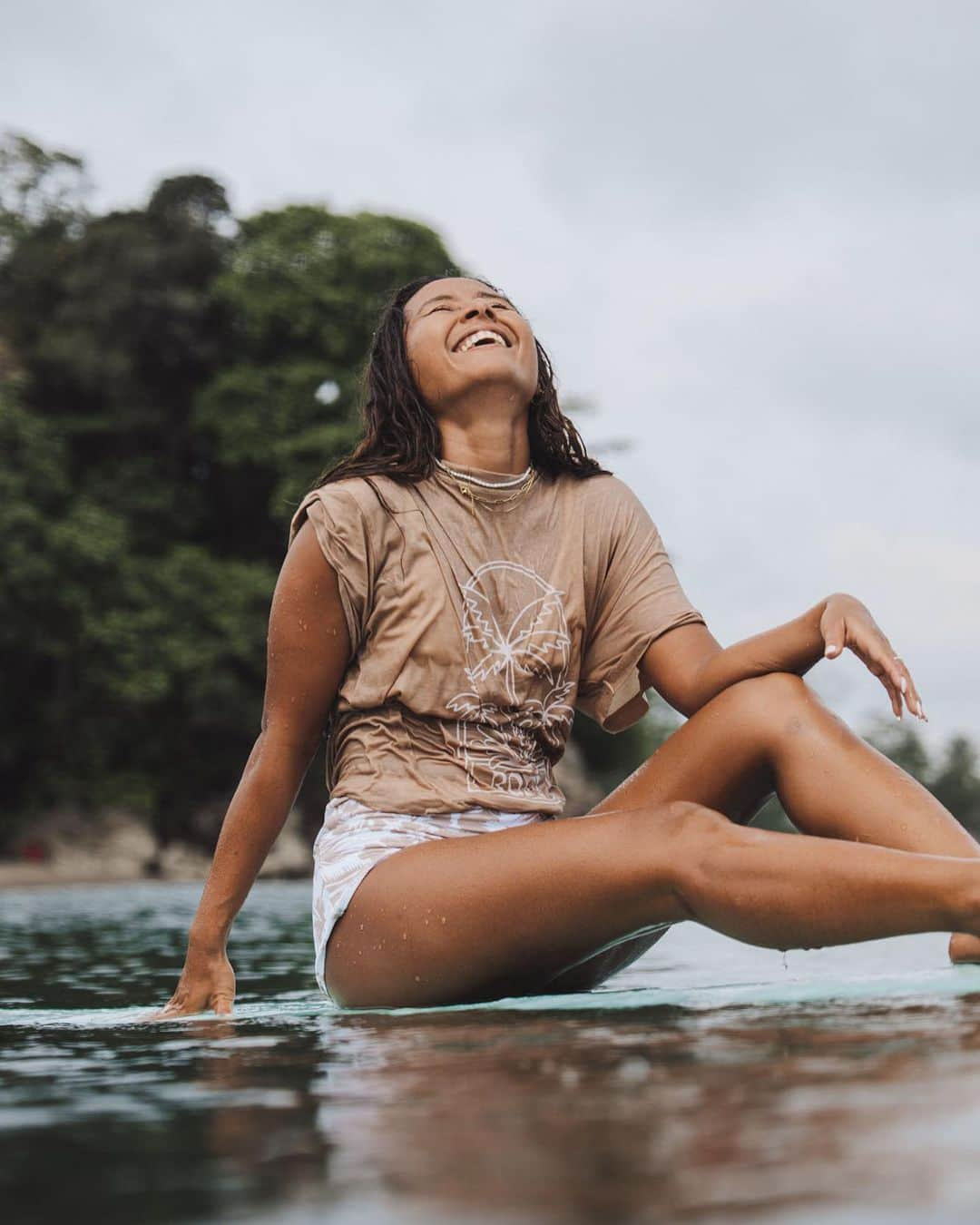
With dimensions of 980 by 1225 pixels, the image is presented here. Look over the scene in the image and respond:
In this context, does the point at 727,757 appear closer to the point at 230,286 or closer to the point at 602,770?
the point at 230,286

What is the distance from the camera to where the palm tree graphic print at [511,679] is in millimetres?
3250

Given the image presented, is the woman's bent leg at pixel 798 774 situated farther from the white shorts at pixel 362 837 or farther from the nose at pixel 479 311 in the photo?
the nose at pixel 479 311

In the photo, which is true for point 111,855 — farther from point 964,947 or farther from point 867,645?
point 964,947

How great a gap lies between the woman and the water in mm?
159

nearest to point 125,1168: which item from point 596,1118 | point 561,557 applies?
point 596,1118

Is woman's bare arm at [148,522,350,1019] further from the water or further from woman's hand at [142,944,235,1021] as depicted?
the water

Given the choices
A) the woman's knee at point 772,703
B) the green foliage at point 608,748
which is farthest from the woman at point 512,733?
the green foliage at point 608,748

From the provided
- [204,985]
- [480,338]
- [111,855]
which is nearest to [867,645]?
[480,338]

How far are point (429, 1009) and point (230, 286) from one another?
2820 cm

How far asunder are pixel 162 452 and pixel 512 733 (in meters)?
28.8

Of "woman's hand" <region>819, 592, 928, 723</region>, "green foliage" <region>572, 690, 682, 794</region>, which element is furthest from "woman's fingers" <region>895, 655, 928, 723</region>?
"green foliage" <region>572, 690, 682, 794</region>

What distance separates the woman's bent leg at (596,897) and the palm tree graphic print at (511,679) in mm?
332

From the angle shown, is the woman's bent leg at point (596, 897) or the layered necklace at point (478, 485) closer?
the woman's bent leg at point (596, 897)

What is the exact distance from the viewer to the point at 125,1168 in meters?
1.42
